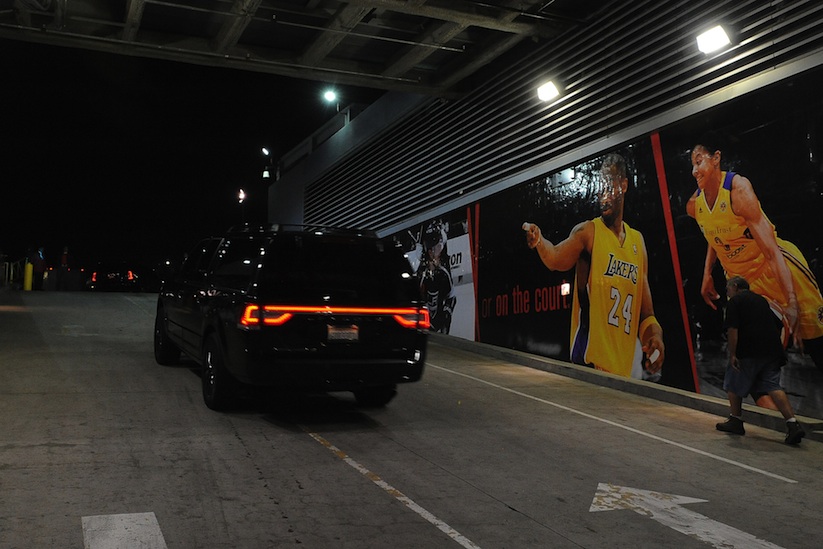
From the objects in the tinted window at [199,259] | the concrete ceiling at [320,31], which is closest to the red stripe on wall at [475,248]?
the concrete ceiling at [320,31]

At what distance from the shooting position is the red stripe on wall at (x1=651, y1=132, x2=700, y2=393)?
35.3 feet

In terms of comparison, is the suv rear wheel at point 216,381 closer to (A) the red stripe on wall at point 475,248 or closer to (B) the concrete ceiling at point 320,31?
(B) the concrete ceiling at point 320,31

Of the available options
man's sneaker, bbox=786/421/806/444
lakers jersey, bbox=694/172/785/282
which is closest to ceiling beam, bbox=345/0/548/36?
lakers jersey, bbox=694/172/785/282

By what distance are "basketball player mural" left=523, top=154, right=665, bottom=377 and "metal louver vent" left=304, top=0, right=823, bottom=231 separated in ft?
3.61

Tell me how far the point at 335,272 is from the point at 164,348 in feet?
13.7

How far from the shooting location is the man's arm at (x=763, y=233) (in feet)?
30.0

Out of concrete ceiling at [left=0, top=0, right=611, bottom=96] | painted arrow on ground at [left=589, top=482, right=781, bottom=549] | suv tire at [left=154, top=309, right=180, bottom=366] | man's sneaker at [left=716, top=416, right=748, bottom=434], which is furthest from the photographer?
concrete ceiling at [left=0, top=0, right=611, bottom=96]

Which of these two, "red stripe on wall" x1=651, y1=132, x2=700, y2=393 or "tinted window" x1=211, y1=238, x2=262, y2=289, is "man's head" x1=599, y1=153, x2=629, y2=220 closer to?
"red stripe on wall" x1=651, y1=132, x2=700, y2=393

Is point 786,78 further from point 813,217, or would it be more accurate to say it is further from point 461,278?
point 461,278

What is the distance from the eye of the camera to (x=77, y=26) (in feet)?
48.6

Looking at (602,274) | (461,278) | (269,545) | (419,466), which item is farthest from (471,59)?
(269,545)

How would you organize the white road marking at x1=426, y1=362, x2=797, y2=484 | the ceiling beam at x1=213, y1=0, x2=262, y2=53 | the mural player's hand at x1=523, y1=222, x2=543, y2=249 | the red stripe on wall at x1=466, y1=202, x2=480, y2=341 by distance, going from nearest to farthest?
the white road marking at x1=426, y1=362, x2=797, y2=484
the ceiling beam at x1=213, y1=0, x2=262, y2=53
the mural player's hand at x1=523, y1=222, x2=543, y2=249
the red stripe on wall at x1=466, y1=202, x2=480, y2=341

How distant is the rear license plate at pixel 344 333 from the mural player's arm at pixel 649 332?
18.8 feet

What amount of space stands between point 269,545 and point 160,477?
162 cm
